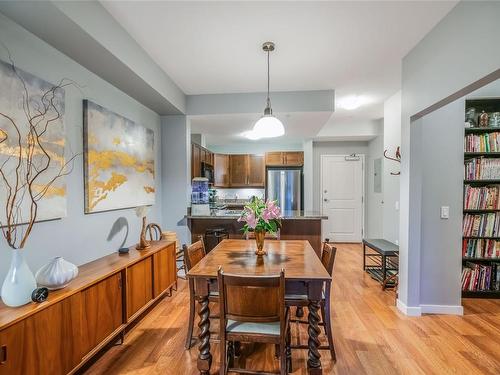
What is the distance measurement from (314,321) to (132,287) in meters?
1.61

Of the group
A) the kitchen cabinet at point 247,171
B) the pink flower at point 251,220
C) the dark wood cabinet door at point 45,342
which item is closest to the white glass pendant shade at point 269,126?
the pink flower at point 251,220

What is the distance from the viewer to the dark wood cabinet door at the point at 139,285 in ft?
7.36

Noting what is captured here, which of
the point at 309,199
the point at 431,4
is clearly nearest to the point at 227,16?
the point at 431,4

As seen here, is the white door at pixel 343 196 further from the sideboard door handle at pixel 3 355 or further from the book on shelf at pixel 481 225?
the sideboard door handle at pixel 3 355

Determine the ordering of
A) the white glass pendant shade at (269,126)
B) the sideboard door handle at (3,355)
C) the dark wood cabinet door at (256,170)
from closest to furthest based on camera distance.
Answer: the sideboard door handle at (3,355)
the white glass pendant shade at (269,126)
the dark wood cabinet door at (256,170)

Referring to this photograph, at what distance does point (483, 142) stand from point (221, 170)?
458 cm

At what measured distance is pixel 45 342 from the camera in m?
1.43

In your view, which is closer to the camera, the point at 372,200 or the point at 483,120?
the point at 483,120

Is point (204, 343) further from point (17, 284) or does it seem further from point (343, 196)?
point (343, 196)

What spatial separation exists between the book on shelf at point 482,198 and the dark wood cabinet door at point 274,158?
11.3ft

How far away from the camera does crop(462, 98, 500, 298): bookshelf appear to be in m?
2.92

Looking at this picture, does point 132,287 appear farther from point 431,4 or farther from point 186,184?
point 431,4

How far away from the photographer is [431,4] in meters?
1.91

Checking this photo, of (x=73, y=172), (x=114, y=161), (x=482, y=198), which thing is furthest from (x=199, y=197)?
(x=482, y=198)
